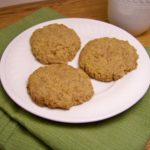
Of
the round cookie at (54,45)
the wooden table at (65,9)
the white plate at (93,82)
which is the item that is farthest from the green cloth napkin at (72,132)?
the wooden table at (65,9)

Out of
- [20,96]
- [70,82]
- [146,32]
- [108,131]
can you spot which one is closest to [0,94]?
[20,96]

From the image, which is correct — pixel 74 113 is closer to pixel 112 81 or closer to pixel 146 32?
pixel 112 81

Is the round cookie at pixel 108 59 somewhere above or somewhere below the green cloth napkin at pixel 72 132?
above

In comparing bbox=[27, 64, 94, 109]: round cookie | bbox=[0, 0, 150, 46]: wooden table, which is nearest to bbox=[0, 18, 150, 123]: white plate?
bbox=[27, 64, 94, 109]: round cookie

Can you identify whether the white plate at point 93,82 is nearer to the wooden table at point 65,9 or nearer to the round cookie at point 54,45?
the round cookie at point 54,45

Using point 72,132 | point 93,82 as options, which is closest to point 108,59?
point 93,82
